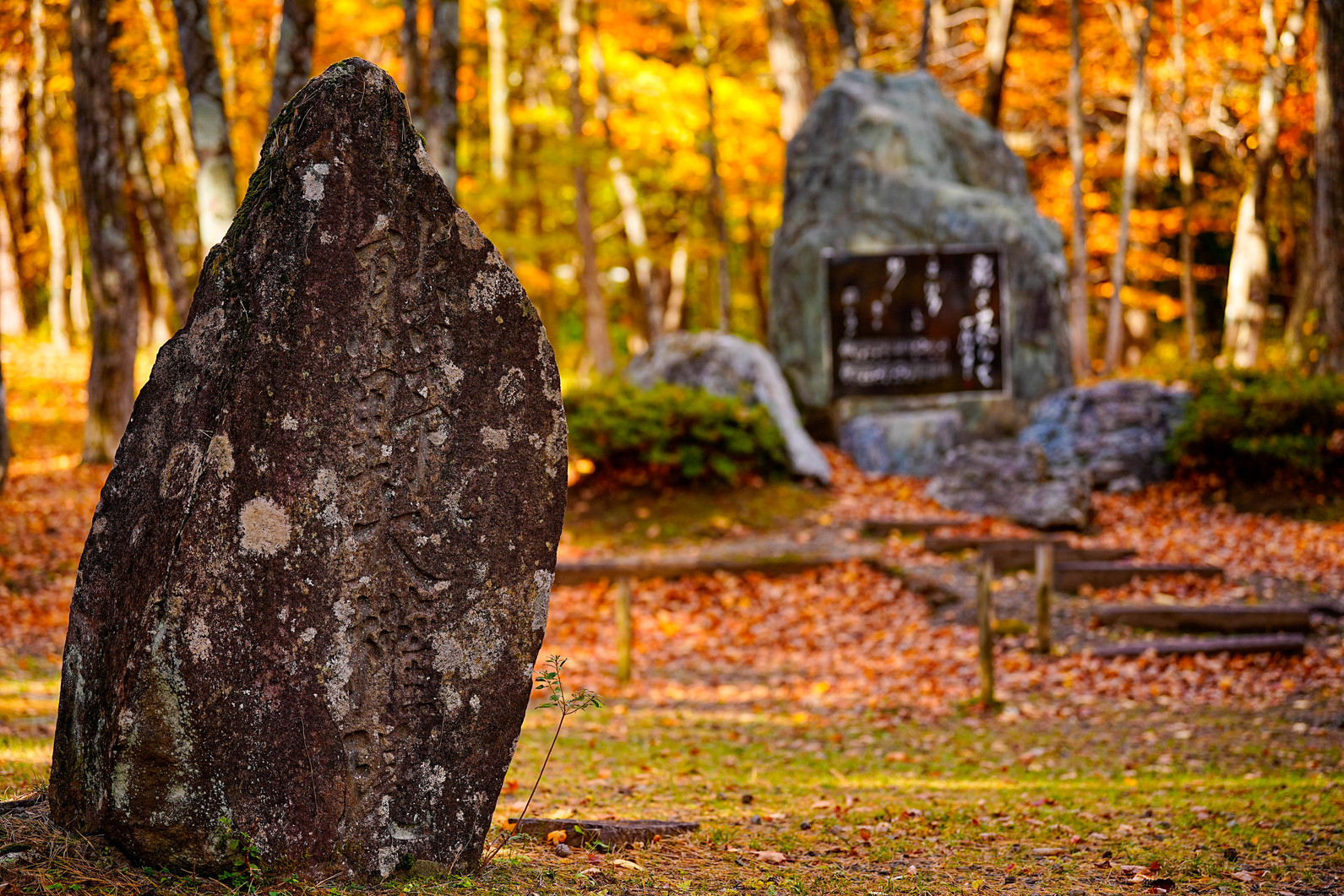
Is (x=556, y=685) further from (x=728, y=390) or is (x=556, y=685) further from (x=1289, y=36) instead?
(x=1289, y=36)

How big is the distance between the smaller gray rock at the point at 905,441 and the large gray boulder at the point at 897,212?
99 cm

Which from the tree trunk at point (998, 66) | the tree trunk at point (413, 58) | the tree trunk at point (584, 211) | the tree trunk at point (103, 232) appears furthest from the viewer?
the tree trunk at point (998, 66)

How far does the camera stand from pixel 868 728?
788cm

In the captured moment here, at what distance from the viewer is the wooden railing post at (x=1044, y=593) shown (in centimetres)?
919

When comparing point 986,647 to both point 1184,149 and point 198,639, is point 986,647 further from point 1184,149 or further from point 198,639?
point 1184,149

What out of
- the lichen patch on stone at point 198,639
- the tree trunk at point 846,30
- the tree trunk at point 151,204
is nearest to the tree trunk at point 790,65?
the tree trunk at point 846,30

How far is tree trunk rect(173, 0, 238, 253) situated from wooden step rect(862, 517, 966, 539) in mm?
7663

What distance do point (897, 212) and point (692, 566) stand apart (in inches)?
310

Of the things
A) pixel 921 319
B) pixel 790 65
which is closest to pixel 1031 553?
pixel 921 319

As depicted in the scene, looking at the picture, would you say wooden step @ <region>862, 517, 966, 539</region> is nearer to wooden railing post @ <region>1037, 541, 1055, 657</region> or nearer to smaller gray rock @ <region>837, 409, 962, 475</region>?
smaller gray rock @ <region>837, 409, 962, 475</region>

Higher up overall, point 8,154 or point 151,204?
point 8,154

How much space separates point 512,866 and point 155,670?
1.34 meters

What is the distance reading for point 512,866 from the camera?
3873 millimetres

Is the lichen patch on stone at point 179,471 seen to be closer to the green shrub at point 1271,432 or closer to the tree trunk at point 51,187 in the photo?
the green shrub at point 1271,432
